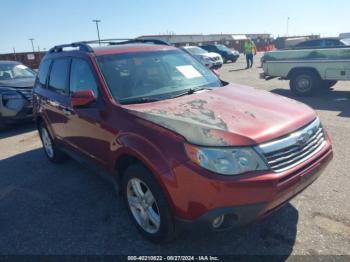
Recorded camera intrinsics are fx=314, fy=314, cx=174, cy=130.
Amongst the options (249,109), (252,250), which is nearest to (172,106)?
(249,109)

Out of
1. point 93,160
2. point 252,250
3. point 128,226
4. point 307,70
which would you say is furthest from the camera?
point 307,70

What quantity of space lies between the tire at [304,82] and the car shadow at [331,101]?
213 millimetres

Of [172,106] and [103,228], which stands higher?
[172,106]

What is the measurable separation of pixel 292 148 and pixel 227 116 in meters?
0.61

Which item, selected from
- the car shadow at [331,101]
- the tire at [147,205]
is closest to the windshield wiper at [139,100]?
the tire at [147,205]

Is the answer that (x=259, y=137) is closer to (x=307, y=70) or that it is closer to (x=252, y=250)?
(x=252, y=250)

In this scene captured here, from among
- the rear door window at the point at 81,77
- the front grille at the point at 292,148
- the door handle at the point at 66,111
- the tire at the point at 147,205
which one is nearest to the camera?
the front grille at the point at 292,148

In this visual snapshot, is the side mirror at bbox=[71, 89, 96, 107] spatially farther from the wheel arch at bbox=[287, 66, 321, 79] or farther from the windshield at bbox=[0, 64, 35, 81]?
the wheel arch at bbox=[287, 66, 321, 79]

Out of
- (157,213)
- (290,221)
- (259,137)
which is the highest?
(259,137)

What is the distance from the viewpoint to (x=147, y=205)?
2.99 m

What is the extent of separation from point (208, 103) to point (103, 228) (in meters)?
1.73

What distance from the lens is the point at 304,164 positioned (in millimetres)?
2646

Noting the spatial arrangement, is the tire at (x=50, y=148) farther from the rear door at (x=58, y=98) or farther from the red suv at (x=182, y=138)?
the red suv at (x=182, y=138)

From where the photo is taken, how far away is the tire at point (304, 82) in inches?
381
